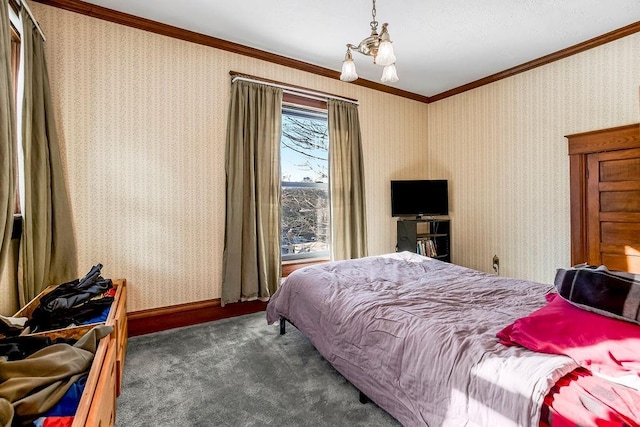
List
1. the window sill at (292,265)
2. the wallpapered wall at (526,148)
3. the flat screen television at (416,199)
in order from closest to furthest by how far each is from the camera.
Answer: the wallpapered wall at (526,148) → the window sill at (292,265) → the flat screen television at (416,199)

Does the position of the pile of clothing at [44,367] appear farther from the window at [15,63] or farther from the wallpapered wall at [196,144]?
the wallpapered wall at [196,144]

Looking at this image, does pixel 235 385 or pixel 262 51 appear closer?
pixel 235 385

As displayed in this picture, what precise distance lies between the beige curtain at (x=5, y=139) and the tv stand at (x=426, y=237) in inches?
144

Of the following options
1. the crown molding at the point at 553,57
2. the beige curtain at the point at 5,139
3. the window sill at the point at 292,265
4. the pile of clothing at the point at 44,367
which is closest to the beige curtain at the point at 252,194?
the window sill at the point at 292,265

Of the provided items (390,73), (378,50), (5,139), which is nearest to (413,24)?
(390,73)

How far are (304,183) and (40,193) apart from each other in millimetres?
2376

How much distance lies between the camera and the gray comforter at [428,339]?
1130 mm

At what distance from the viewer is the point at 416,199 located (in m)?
4.15

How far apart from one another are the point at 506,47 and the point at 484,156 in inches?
51.1

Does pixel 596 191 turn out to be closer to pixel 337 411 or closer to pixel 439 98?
pixel 439 98

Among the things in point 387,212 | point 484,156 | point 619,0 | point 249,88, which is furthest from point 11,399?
point 484,156

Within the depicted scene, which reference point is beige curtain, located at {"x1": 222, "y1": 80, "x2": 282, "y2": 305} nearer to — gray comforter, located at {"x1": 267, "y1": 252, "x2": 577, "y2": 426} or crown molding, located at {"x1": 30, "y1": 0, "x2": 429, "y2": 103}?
crown molding, located at {"x1": 30, "y1": 0, "x2": 429, "y2": 103}

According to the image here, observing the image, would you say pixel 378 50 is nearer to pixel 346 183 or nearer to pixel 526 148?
pixel 346 183

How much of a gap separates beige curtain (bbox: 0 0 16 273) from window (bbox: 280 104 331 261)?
2.32 metres
